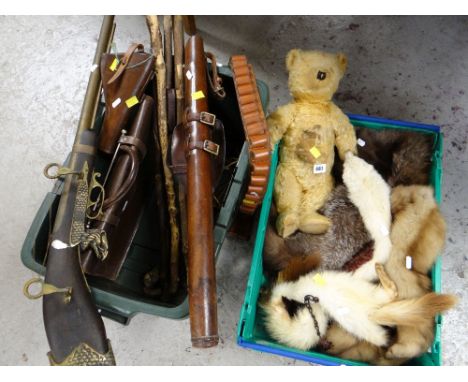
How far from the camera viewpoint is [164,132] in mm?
1413

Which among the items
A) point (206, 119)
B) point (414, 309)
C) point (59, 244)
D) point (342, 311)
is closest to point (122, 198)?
point (59, 244)

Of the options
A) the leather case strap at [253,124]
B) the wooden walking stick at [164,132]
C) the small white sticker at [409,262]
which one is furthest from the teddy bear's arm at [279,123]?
the small white sticker at [409,262]

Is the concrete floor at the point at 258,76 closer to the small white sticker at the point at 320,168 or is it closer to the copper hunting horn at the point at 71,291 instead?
the small white sticker at the point at 320,168

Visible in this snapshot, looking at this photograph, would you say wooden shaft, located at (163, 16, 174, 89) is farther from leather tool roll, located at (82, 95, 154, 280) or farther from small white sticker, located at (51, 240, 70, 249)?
small white sticker, located at (51, 240, 70, 249)

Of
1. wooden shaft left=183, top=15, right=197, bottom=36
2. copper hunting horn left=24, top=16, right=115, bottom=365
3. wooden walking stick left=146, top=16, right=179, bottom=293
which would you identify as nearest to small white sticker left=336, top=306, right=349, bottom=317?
wooden walking stick left=146, top=16, right=179, bottom=293

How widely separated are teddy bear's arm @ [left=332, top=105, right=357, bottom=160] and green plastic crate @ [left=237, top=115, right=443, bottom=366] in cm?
20

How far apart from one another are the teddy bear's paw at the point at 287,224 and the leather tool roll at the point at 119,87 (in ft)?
2.05

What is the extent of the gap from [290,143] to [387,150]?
381mm

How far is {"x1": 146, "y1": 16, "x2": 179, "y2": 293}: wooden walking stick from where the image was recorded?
139cm

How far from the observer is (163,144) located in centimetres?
141

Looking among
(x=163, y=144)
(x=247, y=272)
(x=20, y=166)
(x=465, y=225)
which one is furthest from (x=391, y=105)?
(x=20, y=166)

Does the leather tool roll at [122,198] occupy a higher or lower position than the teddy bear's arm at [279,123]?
lower

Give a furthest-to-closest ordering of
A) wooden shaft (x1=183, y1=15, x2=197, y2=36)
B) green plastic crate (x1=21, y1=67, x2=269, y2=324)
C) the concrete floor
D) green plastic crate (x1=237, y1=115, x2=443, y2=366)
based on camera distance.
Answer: wooden shaft (x1=183, y1=15, x2=197, y2=36) → the concrete floor → green plastic crate (x1=237, y1=115, x2=443, y2=366) → green plastic crate (x1=21, y1=67, x2=269, y2=324)

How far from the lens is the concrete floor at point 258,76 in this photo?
5.50 feet
